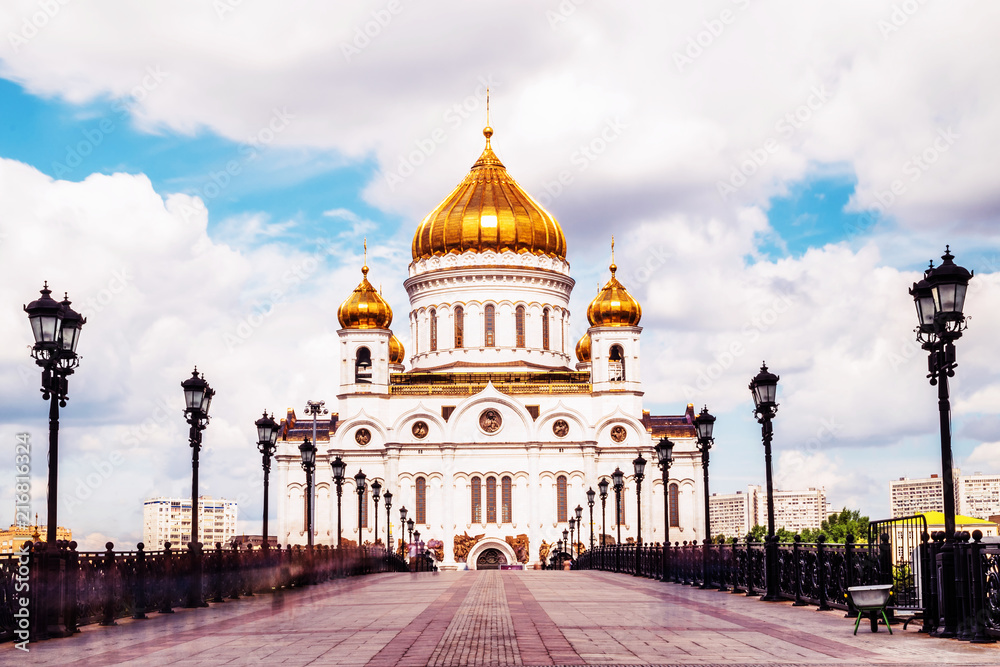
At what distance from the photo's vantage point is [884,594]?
1404 cm

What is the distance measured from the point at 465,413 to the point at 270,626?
53.3 metres

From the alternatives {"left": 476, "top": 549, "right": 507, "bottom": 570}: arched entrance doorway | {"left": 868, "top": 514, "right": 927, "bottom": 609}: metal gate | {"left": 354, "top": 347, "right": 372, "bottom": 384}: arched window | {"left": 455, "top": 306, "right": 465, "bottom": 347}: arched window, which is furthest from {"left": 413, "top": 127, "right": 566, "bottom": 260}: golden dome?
{"left": 868, "top": 514, "right": 927, "bottom": 609}: metal gate

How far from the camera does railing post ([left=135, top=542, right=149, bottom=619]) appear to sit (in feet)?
59.4

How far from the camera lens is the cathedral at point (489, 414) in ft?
225

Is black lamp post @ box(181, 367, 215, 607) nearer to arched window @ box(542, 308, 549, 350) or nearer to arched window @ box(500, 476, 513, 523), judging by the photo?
arched window @ box(500, 476, 513, 523)

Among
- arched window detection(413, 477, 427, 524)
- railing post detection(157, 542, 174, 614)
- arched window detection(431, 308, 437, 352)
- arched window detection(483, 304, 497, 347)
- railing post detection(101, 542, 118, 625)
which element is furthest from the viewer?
arched window detection(431, 308, 437, 352)

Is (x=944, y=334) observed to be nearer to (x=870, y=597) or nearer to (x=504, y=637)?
(x=870, y=597)

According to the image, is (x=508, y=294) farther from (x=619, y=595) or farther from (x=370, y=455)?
(x=619, y=595)

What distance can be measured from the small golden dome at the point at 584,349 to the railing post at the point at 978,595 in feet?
210

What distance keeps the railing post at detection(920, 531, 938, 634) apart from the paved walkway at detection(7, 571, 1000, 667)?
279 mm

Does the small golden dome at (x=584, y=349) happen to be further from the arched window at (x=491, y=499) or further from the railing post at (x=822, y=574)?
the railing post at (x=822, y=574)

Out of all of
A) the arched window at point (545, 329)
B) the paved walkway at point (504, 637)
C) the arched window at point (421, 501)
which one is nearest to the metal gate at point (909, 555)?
the paved walkway at point (504, 637)

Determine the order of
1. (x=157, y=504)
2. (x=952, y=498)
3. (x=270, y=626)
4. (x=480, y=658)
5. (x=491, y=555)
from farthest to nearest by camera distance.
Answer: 1. (x=491, y=555)
2. (x=157, y=504)
3. (x=270, y=626)
4. (x=952, y=498)
5. (x=480, y=658)

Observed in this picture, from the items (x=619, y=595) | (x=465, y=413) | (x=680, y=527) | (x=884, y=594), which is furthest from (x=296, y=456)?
(x=884, y=594)
